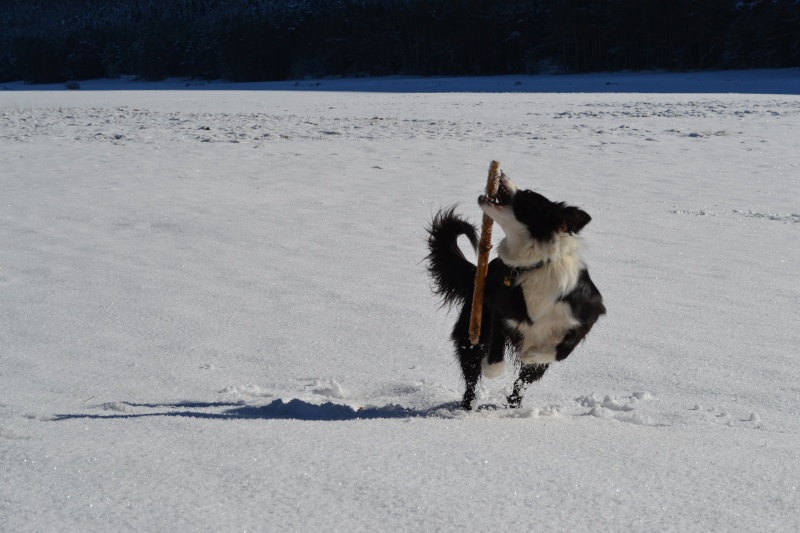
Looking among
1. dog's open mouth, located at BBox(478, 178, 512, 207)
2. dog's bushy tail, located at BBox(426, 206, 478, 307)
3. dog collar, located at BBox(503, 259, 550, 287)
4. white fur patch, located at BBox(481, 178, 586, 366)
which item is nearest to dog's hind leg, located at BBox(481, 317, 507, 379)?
white fur patch, located at BBox(481, 178, 586, 366)

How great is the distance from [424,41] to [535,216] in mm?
64218

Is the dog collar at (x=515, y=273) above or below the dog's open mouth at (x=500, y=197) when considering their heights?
below

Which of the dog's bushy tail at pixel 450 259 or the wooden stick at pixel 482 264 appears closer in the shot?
the wooden stick at pixel 482 264

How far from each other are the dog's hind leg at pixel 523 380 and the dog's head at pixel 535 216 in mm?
634

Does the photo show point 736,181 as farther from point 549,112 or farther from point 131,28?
point 131,28

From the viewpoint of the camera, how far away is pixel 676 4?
52.9 meters

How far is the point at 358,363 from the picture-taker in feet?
13.1

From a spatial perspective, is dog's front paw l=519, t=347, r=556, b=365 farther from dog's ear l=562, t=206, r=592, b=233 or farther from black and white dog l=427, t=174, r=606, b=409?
dog's ear l=562, t=206, r=592, b=233

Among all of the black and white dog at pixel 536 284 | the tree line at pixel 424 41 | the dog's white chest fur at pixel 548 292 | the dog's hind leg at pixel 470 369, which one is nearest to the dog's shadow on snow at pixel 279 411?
the dog's hind leg at pixel 470 369

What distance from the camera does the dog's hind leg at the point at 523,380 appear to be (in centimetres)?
353

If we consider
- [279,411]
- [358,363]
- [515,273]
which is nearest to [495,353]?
[515,273]

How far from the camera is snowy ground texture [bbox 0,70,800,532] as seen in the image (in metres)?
2.21

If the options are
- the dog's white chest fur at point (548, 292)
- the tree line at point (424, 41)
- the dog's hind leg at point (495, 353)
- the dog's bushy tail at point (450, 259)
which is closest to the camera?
the dog's white chest fur at point (548, 292)

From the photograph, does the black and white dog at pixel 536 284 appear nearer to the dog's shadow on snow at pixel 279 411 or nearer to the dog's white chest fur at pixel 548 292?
the dog's white chest fur at pixel 548 292
